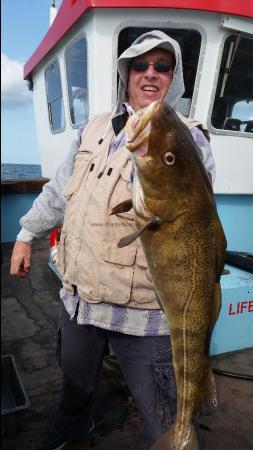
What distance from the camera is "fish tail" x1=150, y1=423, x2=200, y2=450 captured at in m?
2.03

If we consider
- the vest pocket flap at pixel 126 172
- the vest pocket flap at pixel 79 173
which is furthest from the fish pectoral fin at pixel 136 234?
the vest pocket flap at pixel 79 173

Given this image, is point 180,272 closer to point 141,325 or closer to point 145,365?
point 141,325

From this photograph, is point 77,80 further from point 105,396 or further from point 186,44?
point 105,396

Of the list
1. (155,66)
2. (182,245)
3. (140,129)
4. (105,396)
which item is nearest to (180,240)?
(182,245)

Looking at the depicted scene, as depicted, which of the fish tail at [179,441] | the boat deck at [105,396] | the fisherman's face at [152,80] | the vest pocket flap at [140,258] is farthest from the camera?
the boat deck at [105,396]

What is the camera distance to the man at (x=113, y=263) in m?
2.32

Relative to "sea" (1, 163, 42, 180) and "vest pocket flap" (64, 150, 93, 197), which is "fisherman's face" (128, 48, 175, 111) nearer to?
"vest pocket flap" (64, 150, 93, 197)

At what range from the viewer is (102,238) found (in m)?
2.36

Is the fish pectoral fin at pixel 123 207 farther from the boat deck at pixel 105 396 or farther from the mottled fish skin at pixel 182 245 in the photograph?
the boat deck at pixel 105 396

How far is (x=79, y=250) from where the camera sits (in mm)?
2475

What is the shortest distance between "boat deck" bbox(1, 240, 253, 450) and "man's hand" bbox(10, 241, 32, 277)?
74 cm

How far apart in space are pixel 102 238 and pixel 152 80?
1.06 m

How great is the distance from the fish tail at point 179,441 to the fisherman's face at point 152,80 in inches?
75.5

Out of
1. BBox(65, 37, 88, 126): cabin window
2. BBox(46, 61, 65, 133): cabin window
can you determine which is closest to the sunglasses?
BBox(65, 37, 88, 126): cabin window
